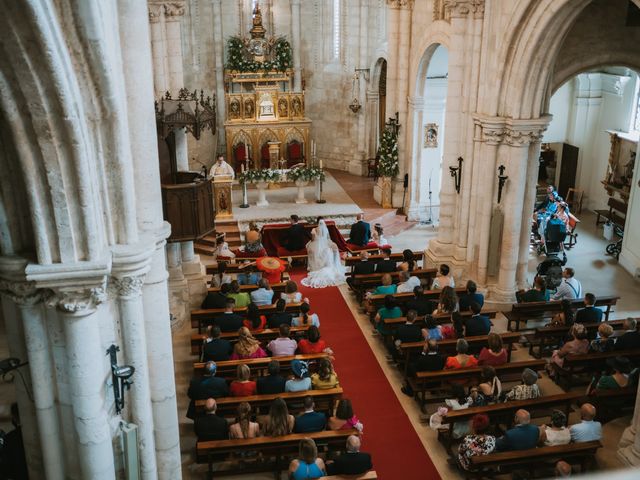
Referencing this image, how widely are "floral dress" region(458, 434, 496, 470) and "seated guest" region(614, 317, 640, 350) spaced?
370 cm

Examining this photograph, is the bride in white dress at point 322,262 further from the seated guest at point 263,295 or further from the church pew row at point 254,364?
the church pew row at point 254,364

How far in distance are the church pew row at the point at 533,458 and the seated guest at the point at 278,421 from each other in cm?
244

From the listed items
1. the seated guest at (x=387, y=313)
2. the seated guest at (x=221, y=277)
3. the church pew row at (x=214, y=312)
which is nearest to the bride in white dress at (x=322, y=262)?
the seated guest at (x=221, y=277)

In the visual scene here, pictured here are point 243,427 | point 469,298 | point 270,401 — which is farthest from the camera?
point 469,298

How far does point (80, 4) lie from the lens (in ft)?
18.2

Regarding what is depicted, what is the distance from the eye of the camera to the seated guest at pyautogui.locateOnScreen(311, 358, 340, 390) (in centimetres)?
1008

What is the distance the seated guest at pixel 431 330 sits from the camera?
1148cm

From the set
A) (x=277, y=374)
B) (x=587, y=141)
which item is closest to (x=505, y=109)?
(x=277, y=374)

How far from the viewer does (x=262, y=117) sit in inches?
1016

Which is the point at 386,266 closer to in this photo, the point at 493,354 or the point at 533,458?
the point at 493,354

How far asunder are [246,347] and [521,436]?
14.7ft

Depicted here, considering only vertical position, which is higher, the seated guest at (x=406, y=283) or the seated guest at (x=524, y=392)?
the seated guest at (x=406, y=283)

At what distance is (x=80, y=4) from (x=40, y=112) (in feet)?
3.14

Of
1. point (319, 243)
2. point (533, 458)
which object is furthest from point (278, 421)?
point (319, 243)
